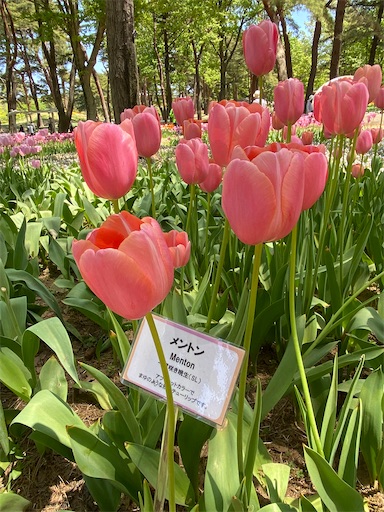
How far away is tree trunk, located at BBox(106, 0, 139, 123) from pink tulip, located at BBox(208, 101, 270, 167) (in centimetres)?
378

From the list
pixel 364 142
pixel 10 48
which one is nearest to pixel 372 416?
pixel 364 142

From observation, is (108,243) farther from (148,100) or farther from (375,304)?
(148,100)

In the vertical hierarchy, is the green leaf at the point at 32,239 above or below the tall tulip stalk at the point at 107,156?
below

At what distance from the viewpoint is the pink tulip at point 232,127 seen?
0.91 m

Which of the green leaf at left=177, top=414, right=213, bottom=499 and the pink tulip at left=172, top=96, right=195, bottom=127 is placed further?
the pink tulip at left=172, top=96, right=195, bottom=127

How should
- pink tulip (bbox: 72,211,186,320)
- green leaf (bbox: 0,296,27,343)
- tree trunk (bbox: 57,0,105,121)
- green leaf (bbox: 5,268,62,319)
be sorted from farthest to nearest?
tree trunk (bbox: 57,0,105,121), green leaf (bbox: 5,268,62,319), green leaf (bbox: 0,296,27,343), pink tulip (bbox: 72,211,186,320)

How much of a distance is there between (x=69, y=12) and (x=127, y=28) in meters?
10.2

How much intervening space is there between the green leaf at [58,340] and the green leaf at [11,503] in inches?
11.0

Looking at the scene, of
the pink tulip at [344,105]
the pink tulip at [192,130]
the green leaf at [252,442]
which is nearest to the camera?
the green leaf at [252,442]

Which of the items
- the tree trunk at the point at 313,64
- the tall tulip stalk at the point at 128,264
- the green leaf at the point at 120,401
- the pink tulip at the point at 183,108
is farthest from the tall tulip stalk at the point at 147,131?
the tree trunk at the point at 313,64

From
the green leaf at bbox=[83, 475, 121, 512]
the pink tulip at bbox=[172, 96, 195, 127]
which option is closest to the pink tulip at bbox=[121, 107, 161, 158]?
the pink tulip at bbox=[172, 96, 195, 127]

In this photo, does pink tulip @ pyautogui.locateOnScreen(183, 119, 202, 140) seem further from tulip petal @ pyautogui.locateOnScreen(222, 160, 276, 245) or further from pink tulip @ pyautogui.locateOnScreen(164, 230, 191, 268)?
tulip petal @ pyautogui.locateOnScreen(222, 160, 276, 245)

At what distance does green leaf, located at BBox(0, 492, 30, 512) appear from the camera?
Answer: 0.97 m

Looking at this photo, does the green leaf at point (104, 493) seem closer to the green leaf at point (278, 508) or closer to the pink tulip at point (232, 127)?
the green leaf at point (278, 508)
